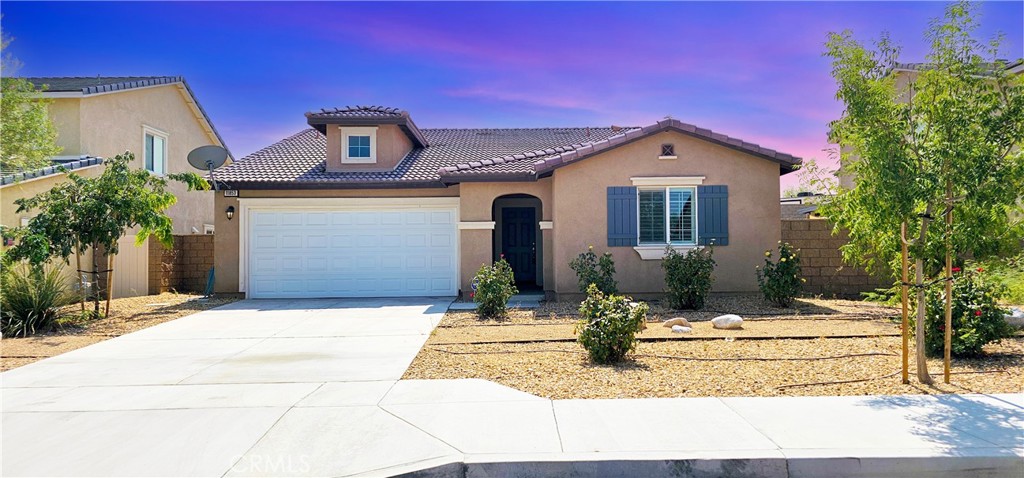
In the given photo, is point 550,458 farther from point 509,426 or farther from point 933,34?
point 933,34

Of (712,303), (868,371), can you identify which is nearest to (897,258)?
(868,371)

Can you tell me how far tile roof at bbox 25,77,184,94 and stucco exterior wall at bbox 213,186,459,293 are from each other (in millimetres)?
6012

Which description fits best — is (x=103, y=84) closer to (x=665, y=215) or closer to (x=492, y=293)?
(x=492, y=293)

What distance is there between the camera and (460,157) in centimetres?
1766

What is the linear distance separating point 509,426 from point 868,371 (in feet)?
14.1

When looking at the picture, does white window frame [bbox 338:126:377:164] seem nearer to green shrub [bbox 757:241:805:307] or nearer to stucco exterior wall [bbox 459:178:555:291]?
stucco exterior wall [bbox 459:178:555:291]

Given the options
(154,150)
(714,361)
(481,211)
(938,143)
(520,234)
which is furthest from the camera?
(154,150)

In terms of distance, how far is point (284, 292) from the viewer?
1513 centimetres

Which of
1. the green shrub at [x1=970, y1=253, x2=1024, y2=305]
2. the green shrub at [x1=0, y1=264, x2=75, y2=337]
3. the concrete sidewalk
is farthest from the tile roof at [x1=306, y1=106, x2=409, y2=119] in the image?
the green shrub at [x1=970, y1=253, x2=1024, y2=305]

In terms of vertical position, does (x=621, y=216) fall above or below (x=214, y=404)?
above

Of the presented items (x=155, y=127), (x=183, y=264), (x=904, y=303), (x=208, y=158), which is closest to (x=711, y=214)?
(x=904, y=303)

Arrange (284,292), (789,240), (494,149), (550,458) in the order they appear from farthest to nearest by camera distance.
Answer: (494,149) → (284,292) → (789,240) → (550,458)

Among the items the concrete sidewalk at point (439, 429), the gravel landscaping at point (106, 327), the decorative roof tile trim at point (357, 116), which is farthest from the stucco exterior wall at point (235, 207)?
the concrete sidewalk at point (439, 429)

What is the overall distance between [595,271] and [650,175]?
244 cm
